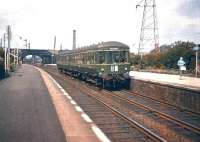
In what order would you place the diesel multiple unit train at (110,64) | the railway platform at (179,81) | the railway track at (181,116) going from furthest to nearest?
1. the diesel multiple unit train at (110,64)
2. the railway platform at (179,81)
3. the railway track at (181,116)

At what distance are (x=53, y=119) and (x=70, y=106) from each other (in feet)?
12.9

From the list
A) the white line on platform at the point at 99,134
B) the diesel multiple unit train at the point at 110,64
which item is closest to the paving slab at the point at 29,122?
the white line on platform at the point at 99,134

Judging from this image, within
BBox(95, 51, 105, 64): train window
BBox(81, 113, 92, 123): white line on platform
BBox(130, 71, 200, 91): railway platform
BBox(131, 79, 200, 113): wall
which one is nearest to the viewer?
BBox(81, 113, 92, 123): white line on platform

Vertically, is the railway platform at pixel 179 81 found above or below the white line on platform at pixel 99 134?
above

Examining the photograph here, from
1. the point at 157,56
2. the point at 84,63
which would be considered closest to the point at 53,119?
the point at 84,63

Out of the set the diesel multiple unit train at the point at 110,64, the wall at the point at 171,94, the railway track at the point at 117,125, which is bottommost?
the railway track at the point at 117,125

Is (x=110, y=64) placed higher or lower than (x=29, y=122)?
higher

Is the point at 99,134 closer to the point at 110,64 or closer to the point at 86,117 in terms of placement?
the point at 86,117

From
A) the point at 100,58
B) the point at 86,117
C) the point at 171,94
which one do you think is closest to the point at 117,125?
the point at 86,117

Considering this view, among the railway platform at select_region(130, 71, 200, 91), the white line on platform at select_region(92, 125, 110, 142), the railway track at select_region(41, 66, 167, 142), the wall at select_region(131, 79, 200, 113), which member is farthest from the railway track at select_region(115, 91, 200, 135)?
the white line on platform at select_region(92, 125, 110, 142)

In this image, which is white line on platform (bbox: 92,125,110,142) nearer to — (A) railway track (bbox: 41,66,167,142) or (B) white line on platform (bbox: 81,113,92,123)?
(A) railway track (bbox: 41,66,167,142)

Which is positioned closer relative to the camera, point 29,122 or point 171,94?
point 29,122

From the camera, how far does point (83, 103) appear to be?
18.3 m

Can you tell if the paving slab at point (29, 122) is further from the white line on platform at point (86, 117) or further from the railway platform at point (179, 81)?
the railway platform at point (179, 81)
